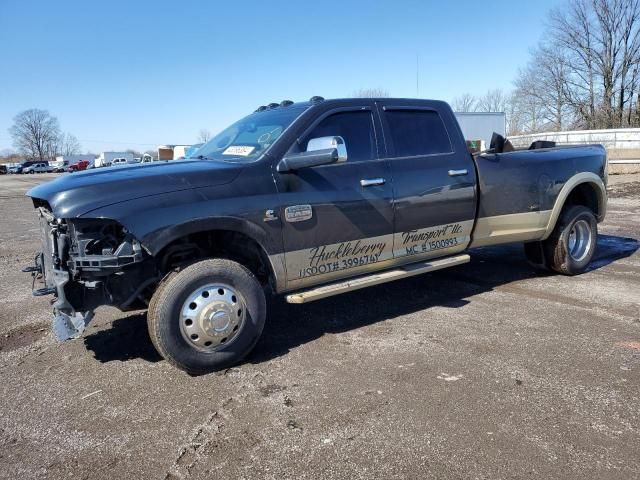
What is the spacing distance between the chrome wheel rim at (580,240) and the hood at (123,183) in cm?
454

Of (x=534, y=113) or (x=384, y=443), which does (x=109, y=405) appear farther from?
(x=534, y=113)

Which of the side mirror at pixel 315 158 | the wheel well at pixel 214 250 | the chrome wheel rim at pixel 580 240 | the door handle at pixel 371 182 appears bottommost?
the chrome wheel rim at pixel 580 240

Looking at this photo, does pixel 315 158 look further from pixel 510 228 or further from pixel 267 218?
pixel 510 228

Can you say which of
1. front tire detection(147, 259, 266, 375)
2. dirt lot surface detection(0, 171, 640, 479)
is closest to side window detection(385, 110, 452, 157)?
dirt lot surface detection(0, 171, 640, 479)

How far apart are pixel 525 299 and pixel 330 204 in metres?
2.55

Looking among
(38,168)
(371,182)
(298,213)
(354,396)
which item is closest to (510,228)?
(371,182)

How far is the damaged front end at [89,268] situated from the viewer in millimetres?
3363

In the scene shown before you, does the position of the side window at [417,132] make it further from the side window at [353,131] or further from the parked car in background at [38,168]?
the parked car in background at [38,168]

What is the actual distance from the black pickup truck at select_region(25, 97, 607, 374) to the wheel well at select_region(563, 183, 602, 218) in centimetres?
123

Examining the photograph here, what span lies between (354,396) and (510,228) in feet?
10.3

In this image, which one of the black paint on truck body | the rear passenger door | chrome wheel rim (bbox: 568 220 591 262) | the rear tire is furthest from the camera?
chrome wheel rim (bbox: 568 220 591 262)

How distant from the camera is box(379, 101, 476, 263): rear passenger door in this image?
459 cm

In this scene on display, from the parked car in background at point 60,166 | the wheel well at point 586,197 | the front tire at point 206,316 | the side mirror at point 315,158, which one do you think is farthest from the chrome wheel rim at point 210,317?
the parked car in background at point 60,166

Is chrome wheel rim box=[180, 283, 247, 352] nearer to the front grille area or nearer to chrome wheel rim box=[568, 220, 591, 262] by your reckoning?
the front grille area
